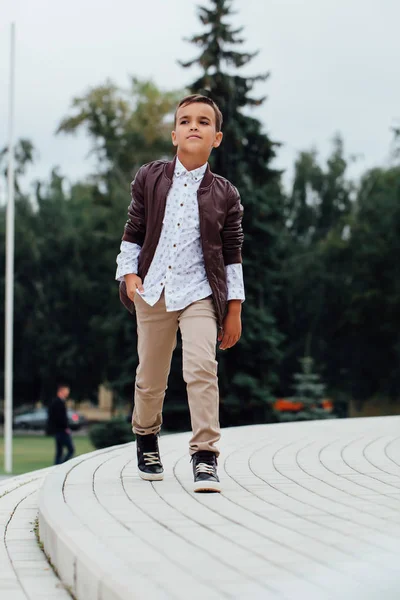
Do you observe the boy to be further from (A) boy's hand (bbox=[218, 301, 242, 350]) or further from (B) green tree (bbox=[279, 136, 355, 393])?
(B) green tree (bbox=[279, 136, 355, 393])

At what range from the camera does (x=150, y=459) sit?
258 inches

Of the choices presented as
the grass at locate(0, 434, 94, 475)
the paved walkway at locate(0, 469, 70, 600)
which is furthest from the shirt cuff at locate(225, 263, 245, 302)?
the grass at locate(0, 434, 94, 475)

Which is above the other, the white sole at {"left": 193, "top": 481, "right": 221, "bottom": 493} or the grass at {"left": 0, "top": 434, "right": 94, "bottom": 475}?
the white sole at {"left": 193, "top": 481, "right": 221, "bottom": 493}

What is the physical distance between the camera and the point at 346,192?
55.2 metres

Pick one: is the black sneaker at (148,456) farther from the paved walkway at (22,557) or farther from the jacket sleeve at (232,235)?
the jacket sleeve at (232,235)

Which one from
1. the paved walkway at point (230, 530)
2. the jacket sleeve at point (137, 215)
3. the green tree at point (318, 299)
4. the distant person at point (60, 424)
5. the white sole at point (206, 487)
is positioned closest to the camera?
the paved walkway at point (230, 530)

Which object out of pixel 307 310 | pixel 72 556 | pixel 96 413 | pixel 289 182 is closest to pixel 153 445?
pixel 72 556

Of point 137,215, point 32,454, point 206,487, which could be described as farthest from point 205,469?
point 32,454

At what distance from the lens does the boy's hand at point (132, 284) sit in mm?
6320

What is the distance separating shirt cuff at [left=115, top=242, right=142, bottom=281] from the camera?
21.0ft

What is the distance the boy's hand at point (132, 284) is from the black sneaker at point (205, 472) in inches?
39.3

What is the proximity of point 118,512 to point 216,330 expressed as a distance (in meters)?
1.48

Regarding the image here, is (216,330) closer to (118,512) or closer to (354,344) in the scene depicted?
(118,512)

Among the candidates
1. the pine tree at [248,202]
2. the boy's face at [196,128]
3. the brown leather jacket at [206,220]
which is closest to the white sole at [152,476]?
the brown leather jacket at [206,220]
